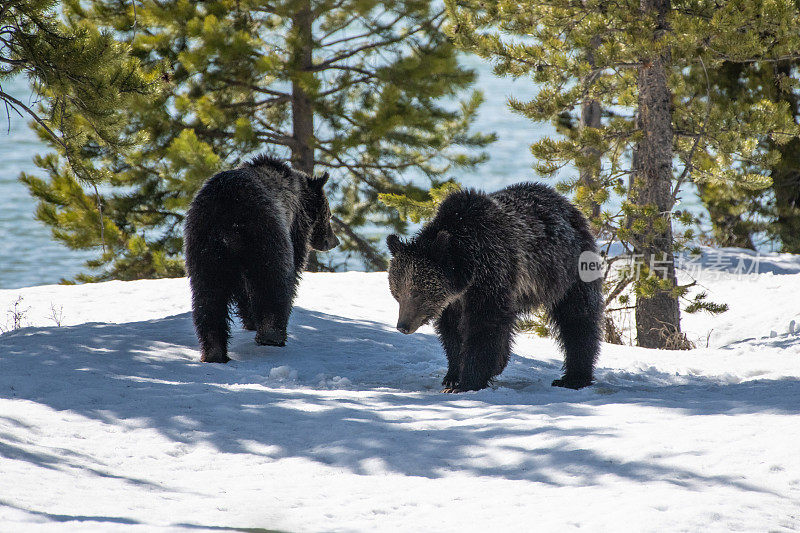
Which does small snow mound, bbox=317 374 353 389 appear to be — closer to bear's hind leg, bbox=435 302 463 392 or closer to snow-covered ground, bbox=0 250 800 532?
snow-covered ground, bbox=0 250 800 532

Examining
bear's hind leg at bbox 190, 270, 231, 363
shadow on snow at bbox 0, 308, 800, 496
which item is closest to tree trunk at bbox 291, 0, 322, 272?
shadow on snow at bbox 0, 308, 800, 496

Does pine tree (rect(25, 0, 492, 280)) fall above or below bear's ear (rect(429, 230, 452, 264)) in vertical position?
above

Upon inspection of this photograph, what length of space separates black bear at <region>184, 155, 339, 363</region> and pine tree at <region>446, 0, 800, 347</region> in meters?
4.13

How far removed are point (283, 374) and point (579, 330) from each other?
8.55 ft

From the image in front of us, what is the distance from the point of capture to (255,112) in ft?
56.5

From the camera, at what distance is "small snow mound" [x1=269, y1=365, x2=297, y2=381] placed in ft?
22.0

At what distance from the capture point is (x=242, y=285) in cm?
724

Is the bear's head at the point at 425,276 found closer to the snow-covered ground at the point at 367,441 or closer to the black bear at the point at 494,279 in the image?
the black bear at the point at 494,279

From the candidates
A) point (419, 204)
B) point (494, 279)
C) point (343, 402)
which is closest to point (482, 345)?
point (494, 279)

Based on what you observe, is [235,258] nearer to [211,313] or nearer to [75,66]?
[211,313]

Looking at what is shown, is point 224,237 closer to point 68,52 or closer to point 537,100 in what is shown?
point 68,52

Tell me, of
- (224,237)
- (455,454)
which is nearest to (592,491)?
(455,454)

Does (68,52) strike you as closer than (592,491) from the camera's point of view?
No

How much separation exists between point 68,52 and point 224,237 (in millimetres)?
2592
